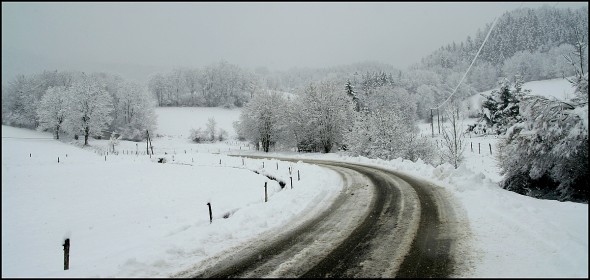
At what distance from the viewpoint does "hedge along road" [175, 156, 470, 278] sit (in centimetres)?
648

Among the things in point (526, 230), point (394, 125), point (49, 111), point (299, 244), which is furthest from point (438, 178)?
point (49, 111)

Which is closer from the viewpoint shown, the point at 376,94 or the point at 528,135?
the point at 528,135

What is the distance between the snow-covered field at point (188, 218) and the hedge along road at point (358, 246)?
53 cm

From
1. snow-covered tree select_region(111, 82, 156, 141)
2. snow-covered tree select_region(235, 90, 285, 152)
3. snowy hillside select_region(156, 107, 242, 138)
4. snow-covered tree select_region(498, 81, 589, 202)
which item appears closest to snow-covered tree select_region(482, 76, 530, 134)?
snow-covered tree select_region(235, 90, 285, 152)

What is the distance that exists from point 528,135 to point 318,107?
4099 cm

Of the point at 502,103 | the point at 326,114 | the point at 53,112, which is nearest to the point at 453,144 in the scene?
the point at 326,114

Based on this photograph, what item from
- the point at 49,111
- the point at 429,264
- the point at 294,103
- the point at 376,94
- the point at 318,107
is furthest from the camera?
the point at 376,94

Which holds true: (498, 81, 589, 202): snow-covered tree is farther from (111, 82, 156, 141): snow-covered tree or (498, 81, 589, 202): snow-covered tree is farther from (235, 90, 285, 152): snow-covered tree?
(111, 82, 156, 141): snow-covered tree

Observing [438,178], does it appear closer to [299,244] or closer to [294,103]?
[299,244]

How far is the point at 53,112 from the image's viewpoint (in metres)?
70.2

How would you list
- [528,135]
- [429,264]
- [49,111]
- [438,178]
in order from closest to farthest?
[429,264], [528,135], [438,178], [49,111]

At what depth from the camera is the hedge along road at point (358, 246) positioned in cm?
648

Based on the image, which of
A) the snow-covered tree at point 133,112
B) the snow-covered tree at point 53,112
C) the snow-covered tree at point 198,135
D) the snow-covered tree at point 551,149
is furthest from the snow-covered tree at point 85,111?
the snow-covered tree at point 551,149

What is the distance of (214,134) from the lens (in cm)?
8600
